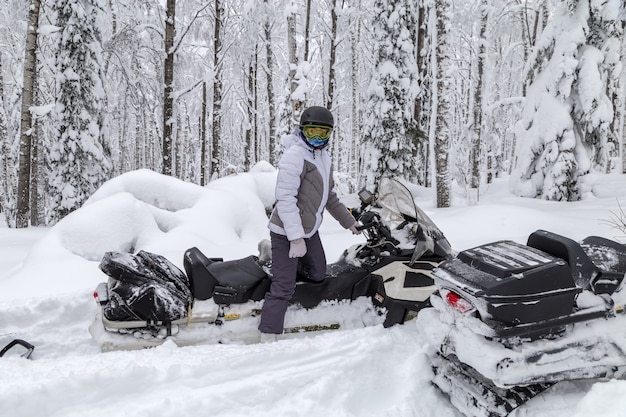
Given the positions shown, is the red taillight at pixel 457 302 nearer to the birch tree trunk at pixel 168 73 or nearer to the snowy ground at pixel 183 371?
the snowy ground at pixel 183 371

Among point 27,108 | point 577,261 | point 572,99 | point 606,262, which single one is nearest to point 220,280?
point 577,261

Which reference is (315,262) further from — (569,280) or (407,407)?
(569,280)

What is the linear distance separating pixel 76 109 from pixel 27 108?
1.97 m

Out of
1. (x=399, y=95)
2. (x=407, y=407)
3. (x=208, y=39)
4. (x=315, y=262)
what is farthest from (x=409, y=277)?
(x=208, y=39)

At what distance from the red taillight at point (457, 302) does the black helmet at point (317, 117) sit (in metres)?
1.63

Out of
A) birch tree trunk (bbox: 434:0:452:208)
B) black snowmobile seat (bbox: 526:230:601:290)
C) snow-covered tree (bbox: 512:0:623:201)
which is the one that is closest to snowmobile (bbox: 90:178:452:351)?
black snowmobile seat (bbox: 526:230:601:290)

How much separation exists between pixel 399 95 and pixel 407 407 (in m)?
12.4

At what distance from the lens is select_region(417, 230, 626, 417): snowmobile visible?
7.59 feet

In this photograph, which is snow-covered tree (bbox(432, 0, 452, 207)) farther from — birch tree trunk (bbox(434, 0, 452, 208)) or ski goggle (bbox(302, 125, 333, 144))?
ski goggle (bbox(302, 125, 333, 144))

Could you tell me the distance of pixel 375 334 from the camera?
3.37m

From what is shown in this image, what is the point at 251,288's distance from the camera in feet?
11.4

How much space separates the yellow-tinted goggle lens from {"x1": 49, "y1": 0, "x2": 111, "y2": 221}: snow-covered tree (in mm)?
10396

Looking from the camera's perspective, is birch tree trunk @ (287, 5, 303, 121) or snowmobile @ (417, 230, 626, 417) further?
birch tree trunk @ (287, 5, 303, 121)

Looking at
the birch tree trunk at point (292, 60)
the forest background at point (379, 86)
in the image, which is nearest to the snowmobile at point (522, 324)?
the forest background at point (379, 86)
